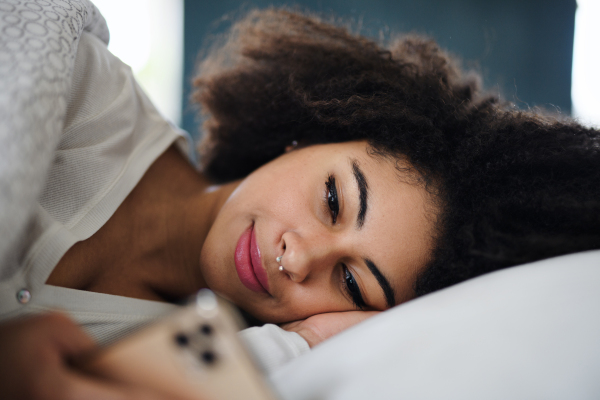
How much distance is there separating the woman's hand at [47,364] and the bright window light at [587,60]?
2384 millimetres

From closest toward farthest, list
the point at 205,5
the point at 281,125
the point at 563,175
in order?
the point at 563,175 → the point at 281,125 → the point at 205,5

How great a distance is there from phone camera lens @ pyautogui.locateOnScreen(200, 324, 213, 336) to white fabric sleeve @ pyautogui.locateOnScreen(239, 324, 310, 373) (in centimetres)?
27

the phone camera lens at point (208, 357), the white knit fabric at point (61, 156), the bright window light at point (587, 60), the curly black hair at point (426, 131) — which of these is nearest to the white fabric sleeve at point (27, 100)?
the white knit fabric at point (61, 156)

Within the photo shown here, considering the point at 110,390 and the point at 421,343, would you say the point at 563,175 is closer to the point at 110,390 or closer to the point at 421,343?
the point at 421,343

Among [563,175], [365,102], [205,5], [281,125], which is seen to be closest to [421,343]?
[563,175]

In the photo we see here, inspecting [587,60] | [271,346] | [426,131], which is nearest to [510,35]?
[587,60]

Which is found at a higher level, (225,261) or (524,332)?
(524,332)

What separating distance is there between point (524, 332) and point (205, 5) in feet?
9.04

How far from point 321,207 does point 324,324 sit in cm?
25

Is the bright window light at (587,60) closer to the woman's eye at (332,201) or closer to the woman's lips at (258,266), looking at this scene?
the woman's eye at (332,201)

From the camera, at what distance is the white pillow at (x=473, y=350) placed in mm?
431

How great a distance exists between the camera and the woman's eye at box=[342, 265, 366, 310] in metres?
0.82

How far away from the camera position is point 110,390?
11.6 inches

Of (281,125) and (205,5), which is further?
(205,5)
